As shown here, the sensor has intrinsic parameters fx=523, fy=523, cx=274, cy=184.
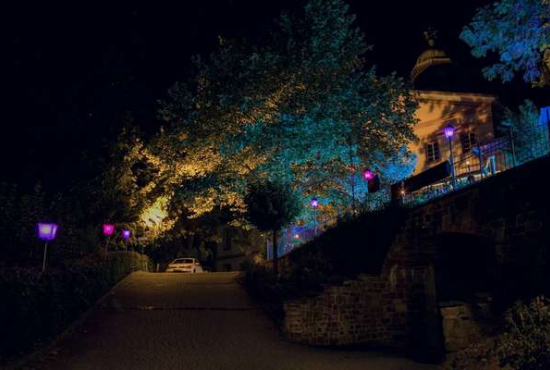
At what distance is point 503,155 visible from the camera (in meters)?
12.0

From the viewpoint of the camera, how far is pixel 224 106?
66.5 feet

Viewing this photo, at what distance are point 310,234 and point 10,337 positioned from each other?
1129 cm

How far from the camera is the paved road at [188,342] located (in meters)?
10.3

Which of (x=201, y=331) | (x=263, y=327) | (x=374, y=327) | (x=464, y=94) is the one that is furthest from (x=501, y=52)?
(x=464, y=94)

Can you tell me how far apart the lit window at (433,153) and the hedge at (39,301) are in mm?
19333

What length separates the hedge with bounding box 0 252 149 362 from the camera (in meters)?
9.45

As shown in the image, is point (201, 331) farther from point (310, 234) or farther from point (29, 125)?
point (29, 125)

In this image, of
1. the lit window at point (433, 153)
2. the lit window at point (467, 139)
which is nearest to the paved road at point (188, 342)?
the lit window at point (433, 153)

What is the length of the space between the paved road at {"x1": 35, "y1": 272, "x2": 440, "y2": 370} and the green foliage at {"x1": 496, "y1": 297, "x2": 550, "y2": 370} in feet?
9.57

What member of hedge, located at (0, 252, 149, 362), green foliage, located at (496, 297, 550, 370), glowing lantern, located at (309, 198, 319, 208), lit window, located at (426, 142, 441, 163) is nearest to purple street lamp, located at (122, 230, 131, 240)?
hedge, located at (0, 252, 149, 362)

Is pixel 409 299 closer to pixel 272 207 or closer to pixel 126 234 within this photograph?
pixel 272 207

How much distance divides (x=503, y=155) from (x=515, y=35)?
265 cm

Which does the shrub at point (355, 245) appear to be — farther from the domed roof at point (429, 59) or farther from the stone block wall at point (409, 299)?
the domed roof at point (429, 59)

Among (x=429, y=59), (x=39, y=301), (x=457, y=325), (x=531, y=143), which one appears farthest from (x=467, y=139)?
(x=39, y=301)
